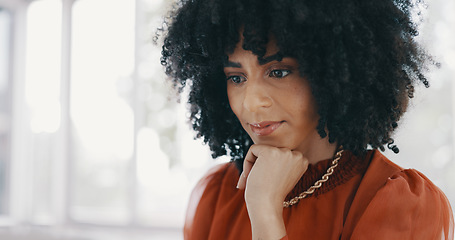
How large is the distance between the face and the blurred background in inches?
76.6

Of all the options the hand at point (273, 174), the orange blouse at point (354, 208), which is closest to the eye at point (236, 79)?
the hand at point (273, 174)

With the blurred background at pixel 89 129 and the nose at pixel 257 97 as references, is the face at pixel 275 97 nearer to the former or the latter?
the nose at pixel 257 97

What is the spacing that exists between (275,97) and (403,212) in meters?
0.33

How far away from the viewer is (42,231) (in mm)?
3248

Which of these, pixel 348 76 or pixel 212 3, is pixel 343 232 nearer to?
pixel 348 76

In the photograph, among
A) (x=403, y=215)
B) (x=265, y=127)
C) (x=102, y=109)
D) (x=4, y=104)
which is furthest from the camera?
(x=4, y=104)

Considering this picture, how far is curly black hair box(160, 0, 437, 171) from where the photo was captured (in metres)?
0.85

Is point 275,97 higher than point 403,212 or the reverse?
higher

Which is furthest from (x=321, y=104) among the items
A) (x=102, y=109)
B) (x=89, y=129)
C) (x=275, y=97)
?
(x=89, y=129)

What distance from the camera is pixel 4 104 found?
3.57m

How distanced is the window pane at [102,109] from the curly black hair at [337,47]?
2240mm

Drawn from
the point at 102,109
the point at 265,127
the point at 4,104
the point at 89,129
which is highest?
the point at 4,104

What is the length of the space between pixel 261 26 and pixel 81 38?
2.79m

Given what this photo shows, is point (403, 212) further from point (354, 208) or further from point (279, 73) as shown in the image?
point (279, 73)
